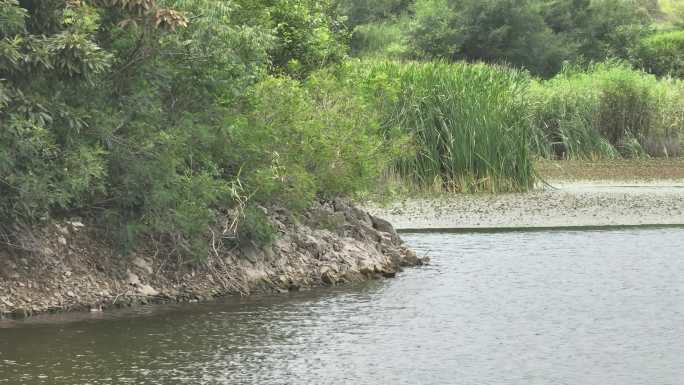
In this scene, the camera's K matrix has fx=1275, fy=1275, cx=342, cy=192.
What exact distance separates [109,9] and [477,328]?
485 centimetres

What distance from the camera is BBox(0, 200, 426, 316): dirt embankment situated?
12.1 meters

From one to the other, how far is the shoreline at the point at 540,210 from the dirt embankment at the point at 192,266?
321 cm

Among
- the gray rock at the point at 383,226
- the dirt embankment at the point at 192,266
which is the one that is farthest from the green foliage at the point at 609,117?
the dirt embankment at the point at 192,266

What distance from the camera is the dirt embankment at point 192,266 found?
39.8 feet

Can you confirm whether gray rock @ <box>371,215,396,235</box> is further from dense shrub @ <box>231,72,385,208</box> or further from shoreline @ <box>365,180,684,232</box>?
shoreline @ <box>365,180,684,232</box>

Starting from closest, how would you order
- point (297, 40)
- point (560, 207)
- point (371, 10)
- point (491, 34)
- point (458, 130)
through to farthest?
point (297, 40) < point (560, 207) < point (458, 130) < point (491, 34) < point (371, 10)

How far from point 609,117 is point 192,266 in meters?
21.4

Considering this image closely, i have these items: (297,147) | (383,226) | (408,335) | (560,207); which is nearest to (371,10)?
(560,207)

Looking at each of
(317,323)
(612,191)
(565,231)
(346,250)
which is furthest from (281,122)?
(612,191)

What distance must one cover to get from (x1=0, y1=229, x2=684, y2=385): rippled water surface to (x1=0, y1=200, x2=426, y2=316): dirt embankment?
0.36 meters

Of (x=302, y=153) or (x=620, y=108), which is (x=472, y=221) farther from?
(x=620, y=108)

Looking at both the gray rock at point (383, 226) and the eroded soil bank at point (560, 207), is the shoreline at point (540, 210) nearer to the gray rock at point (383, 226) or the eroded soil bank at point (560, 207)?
the eroded soil bank at point (560, 207)

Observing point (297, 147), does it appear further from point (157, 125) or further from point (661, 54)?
point (661, 54)

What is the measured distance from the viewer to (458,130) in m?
22.6
